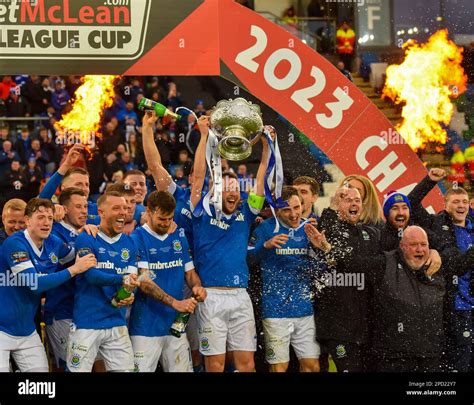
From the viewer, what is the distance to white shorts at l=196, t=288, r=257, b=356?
6789 mm

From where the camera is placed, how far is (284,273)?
699cm

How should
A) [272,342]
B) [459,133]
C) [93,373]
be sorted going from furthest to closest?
[459,133], [272,342], [93,373]

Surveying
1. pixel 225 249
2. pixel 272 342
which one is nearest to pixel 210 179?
pixel 225 249

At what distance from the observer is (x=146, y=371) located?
6648 mm

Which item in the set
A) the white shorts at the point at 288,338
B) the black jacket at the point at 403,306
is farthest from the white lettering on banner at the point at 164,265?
the black jacket at the point at 403,306

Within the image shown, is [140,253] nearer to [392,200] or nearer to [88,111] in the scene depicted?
[392,200]

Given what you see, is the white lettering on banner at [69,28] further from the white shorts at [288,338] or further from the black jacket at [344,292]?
the white shorts at [288,338]

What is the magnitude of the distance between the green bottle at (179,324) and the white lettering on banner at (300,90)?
2.04 m

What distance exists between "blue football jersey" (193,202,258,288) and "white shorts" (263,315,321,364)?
374 mm

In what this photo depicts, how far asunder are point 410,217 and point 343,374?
52.8 inches

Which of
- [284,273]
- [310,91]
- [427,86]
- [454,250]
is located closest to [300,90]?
[310,91]

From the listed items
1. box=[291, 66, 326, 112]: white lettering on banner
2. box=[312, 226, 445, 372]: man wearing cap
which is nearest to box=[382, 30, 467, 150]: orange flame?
box=[291, 66, 326, 112]: white lettering on banner

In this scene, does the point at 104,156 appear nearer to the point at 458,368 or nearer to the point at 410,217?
the point at 410,217

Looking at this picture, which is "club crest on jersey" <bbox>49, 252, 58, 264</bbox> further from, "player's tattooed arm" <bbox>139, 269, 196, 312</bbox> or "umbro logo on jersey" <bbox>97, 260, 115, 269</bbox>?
"player's tattooed arm" <bbox>139, 269, 196, 312</bbox>
